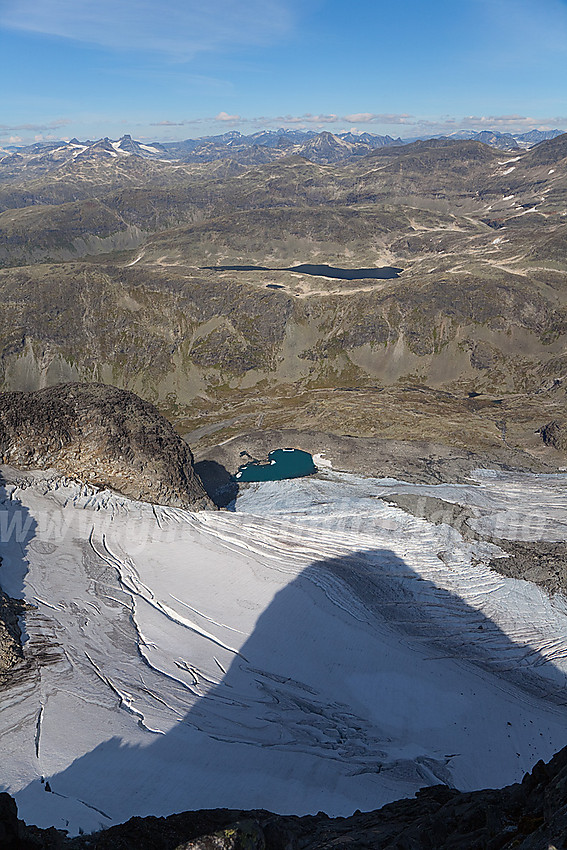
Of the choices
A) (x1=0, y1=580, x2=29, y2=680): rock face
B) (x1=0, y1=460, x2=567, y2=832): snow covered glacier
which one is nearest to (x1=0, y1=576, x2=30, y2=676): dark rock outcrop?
(x1=0, y1=580, x2=29, y2=680): rock face

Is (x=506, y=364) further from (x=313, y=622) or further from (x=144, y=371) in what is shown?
(x=313, y=622)

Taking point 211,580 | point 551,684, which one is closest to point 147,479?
point 211,580

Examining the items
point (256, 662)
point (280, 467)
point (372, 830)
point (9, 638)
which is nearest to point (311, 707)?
point (256, 662)

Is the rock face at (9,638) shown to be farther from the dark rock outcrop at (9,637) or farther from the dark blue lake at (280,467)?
the dark blue lake at (280,467)

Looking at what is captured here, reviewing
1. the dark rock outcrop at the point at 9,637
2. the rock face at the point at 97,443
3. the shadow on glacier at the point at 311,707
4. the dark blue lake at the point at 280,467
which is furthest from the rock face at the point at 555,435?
the dark rock outcrop at the point at 9,637

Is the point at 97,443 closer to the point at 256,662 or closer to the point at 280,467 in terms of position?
the point at 256,662
